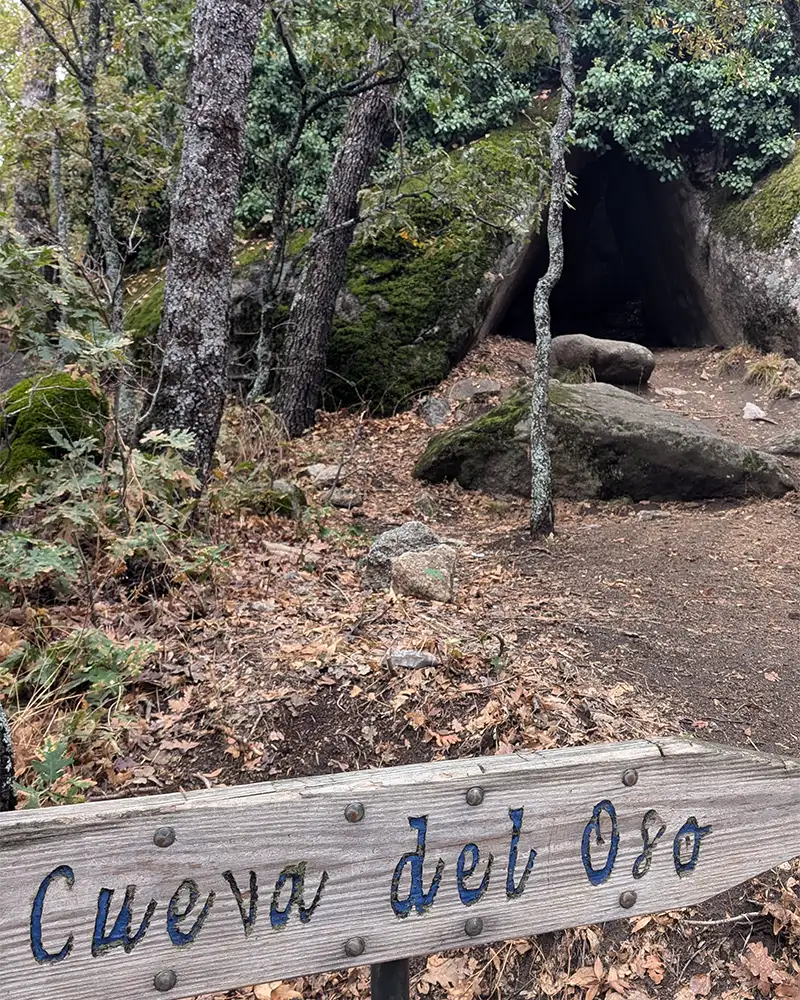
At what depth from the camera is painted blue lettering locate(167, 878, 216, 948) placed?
1.10 metres

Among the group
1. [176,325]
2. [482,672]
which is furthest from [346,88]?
[482,672]

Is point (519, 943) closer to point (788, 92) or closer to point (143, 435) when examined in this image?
point (143, 435)

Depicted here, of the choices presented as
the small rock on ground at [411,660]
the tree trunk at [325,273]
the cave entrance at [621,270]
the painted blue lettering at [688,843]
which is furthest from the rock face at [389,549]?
the cave entrance at [621,270]

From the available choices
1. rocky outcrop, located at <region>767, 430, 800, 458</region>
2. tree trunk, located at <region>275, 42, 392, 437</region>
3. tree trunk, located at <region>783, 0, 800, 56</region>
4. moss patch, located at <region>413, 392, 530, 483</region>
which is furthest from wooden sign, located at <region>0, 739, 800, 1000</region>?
tree trunk, located at <region>783, 0, 800, 56</region>

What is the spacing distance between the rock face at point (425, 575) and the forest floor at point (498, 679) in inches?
5.5

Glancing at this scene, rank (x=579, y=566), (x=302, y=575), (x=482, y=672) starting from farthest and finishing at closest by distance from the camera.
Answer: (x=579, y=566) < (x=302, y=575) < (x=482, y=672)

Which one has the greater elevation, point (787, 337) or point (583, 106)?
point (583, 106)

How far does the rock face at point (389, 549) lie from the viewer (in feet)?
14.4

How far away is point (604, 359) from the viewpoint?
31.7 ft

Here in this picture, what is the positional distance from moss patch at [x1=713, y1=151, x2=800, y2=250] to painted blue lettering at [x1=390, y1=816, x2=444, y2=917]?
35.2ft

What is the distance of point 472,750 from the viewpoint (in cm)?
292

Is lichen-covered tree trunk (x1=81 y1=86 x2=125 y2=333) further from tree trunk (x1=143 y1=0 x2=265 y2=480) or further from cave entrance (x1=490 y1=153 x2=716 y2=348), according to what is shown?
cave entrance (x1=490 y1=153 x2=716 y2=348)

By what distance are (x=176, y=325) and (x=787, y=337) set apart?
844 centimetres

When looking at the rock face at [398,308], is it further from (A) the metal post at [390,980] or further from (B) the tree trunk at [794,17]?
(A) the metal post at [390,980]
